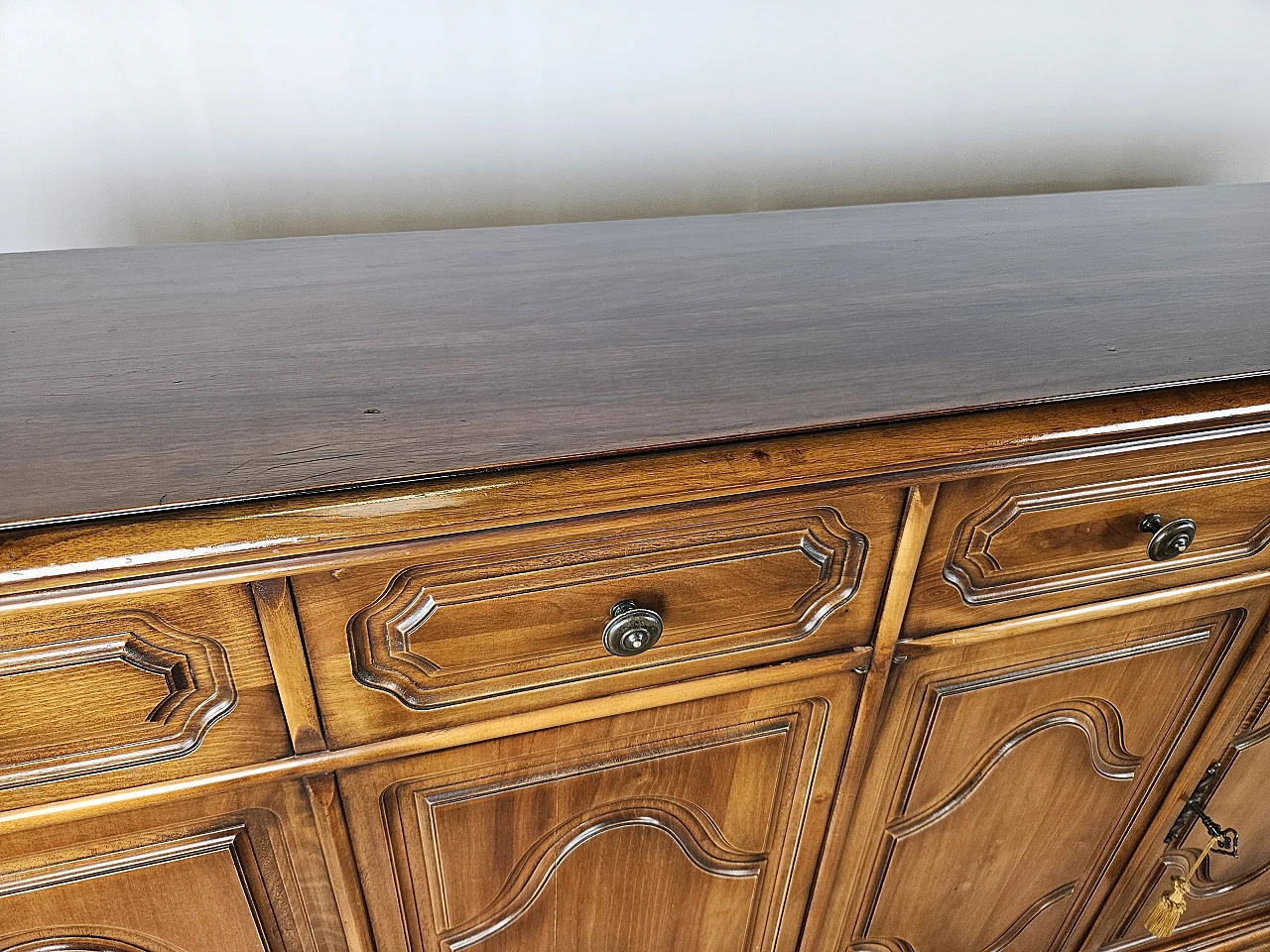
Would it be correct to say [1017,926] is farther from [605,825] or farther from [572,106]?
[572,106]

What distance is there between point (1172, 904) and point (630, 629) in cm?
64

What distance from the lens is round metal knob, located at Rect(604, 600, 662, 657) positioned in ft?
1.43

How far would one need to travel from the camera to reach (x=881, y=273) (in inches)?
24.4

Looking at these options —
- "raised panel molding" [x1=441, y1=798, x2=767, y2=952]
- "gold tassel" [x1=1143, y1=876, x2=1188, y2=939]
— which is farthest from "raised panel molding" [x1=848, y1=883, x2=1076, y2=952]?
"raised panel molding" [x1=441, y1=798, x2=767, y2=952]

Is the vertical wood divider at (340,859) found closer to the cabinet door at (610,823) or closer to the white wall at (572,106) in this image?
the cabinet door at (610,823)

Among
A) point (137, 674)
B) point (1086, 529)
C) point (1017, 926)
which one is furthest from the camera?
point (1017, 926)

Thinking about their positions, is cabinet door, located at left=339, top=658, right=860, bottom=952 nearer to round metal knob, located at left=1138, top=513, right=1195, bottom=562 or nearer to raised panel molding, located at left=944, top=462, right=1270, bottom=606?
raised panel molding, located at left=944, top=462, right=1270, bottom=606

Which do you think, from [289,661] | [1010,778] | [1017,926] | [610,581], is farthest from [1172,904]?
[289,661]

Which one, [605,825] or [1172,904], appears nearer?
[605,825]

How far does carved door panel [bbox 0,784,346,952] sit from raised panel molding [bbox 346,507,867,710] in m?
0.09

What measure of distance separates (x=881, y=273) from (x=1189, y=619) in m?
0.31

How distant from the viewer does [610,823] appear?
529 millimetres

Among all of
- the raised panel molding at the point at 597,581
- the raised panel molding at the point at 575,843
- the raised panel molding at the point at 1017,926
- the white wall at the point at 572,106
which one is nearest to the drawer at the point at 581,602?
the raised panel molding at the point at 597,581

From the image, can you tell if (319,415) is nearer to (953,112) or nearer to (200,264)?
(200,264)
